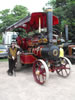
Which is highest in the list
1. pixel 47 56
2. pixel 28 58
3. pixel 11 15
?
pixel 11 15

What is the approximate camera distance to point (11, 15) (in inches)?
850

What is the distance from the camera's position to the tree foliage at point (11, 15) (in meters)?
20.9

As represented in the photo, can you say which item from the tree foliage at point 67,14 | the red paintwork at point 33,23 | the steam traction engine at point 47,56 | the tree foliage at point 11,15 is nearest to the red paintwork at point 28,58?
the steam traction engine at point 47,56

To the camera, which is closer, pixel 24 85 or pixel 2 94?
pixel 2 94

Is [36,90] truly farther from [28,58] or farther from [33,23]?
[33,23]

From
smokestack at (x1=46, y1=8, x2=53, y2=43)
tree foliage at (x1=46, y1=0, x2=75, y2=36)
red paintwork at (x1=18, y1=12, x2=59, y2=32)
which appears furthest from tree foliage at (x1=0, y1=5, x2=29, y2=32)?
smokestack at (x1=46, y1=8, x2=53, y2=43)

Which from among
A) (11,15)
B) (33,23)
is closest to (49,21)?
(33,23)

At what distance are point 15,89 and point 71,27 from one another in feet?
27.6

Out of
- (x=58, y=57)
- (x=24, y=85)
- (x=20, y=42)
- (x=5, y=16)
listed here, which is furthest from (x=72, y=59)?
(x=5, y=16)

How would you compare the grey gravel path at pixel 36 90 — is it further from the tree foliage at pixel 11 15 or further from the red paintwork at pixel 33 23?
the tree foliage at pixel 11 15

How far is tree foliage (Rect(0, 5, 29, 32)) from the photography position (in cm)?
2086

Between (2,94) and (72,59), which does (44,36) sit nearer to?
(2,94)

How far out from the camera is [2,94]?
10.6ft

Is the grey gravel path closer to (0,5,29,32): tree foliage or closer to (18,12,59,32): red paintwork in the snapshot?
(18,12,59,32): red paintwork
